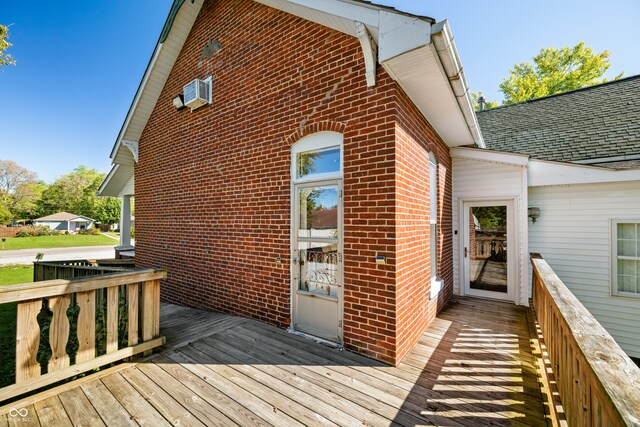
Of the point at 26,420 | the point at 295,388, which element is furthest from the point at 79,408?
the point at 295,388

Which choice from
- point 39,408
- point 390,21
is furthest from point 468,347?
point 39,408

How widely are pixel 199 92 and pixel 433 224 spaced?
5397mm

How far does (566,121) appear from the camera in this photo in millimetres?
7215

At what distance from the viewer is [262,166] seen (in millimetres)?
4457

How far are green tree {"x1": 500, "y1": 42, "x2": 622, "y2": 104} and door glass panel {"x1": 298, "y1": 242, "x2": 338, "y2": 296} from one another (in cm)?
2009

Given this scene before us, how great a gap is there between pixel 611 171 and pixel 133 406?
7.84 metres

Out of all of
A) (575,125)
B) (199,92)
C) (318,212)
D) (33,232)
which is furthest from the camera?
(33,232)

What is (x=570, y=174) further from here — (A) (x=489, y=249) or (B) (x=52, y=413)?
(B) (x=52, y=413)

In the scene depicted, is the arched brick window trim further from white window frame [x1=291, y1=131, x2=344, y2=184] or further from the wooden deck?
the wooden deck

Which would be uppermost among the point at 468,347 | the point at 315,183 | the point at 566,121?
the point at 566,121

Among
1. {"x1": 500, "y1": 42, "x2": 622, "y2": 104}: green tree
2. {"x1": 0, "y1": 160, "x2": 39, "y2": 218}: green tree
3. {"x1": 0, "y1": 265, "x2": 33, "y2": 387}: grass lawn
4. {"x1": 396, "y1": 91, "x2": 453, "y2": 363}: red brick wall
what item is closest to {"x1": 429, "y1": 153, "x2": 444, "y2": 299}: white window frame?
{"x1": 396, "y1": 91, "x2": 453, "y2": 363}: red brick wall

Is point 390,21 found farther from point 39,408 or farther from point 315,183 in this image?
point 39,408

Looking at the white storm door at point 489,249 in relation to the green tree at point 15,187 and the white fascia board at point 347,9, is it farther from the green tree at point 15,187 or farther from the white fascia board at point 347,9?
the green tree at point 15,187

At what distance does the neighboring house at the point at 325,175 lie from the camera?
10.6 feet
